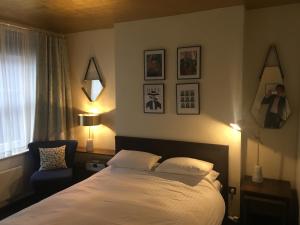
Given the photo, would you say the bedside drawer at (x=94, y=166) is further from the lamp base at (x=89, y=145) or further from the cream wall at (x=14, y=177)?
the cream wall at (x=14, y=177)

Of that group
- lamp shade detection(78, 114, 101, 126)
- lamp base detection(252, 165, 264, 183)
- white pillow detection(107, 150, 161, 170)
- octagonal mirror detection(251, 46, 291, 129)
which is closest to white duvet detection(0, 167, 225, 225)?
white pillow detection(107, 150, 161, 170)

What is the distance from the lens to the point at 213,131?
3205 millimetres

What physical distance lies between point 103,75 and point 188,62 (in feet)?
5.02

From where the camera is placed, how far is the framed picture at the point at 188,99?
326 centimetres

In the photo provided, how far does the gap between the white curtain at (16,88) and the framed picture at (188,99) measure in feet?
7.09

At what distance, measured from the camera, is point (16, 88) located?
3639 mm

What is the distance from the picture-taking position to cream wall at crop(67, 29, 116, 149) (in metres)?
4.12

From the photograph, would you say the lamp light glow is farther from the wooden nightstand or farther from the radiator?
the radiator

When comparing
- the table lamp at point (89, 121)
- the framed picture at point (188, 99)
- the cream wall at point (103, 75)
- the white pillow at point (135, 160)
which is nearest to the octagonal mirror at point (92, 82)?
the cream wall at point (103, 75)

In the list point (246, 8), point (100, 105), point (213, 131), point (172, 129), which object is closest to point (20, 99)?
point (100, 105)

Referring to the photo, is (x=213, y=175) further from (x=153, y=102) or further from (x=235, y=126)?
(x=153, y=102)

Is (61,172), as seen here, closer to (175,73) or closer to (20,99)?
(20,99)

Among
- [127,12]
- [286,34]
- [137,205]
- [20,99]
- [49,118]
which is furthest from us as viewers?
[49,118]

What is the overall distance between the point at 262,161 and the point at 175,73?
60.8 inches
